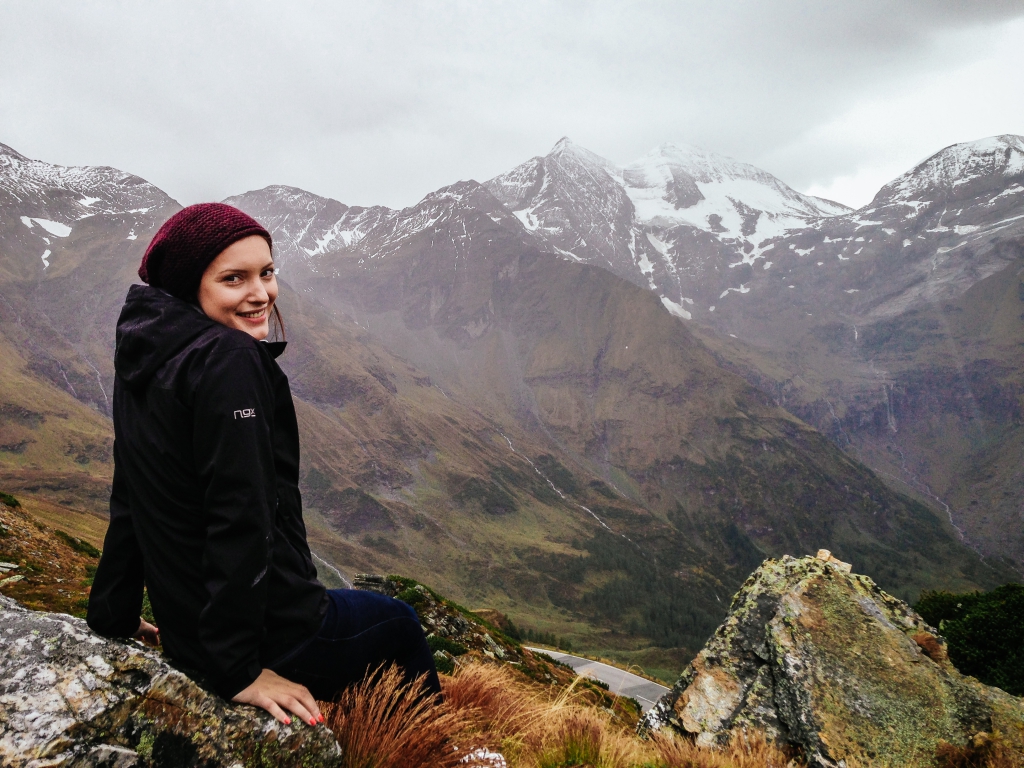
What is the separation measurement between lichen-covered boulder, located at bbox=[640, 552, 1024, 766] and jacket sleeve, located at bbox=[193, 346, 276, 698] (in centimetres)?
685

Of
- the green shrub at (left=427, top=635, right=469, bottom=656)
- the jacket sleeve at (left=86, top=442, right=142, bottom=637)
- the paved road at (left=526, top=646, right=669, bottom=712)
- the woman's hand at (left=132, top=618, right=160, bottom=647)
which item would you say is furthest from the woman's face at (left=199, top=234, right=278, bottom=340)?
the paved road at (left=526, top=646, right=669, bottom=712)

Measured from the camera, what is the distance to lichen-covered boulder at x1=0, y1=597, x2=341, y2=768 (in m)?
2.74

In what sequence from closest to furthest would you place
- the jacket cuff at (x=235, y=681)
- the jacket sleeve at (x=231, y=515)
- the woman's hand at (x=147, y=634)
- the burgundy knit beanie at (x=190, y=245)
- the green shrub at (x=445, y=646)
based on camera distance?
1. the jacket sleeve at (x=231, y=515)
2. the jacket cuff at (x=235, y=681)
3. the burgundy knit beanie at (x=190, y=245)
4. the woman's hand at (x=147, y=634)
5. the green shrub at (x=445, y=646)

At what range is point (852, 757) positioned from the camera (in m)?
6.55

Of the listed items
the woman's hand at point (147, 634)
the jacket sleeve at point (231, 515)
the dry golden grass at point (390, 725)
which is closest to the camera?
the jacket sleeve at point (231, 515)

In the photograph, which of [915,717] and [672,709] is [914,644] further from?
[672,709]

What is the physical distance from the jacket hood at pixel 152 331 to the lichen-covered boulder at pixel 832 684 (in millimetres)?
7894

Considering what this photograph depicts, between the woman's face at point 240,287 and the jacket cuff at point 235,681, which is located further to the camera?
the woman's face at point 240,287

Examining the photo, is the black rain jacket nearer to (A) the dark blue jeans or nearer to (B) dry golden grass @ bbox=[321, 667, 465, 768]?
(A) the dark blue jeans

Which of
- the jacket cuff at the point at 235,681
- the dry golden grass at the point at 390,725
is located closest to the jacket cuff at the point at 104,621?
the jacket cuff at the point at 235,681

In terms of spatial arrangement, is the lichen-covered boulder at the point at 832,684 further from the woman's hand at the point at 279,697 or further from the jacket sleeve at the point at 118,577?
the jacket sleeve at the point at 118,577

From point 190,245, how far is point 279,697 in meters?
2.81

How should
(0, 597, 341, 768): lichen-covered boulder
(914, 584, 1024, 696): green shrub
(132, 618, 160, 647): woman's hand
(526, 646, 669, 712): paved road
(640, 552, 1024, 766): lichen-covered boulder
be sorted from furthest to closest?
(526, 646, 669, 712): paved road, (914, 584, 1024, 696): green shrub, (640, 552, 1024, 766): lichen-covered boulder, (132, 618, 160, 647): woman's hand, (0, 597, 341, 768): lichen-covered boulder

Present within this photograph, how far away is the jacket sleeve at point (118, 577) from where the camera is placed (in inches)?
142
